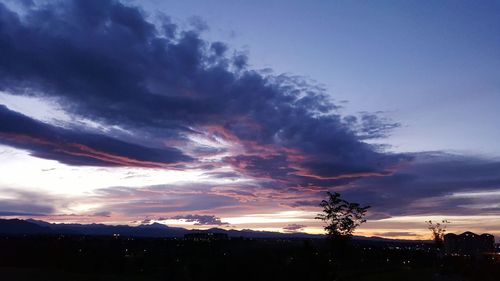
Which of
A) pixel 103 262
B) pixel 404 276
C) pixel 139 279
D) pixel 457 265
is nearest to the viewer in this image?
pixel 404 276

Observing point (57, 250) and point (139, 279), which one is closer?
point (139, 279)

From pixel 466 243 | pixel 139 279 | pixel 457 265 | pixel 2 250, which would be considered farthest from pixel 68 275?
pixel 466 243

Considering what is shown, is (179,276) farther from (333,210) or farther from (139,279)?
(333,210)

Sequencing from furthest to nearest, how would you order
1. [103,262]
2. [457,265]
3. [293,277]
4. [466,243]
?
[466,243] → [103,262] → [457,265] → [293,277]

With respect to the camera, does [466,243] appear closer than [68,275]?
No

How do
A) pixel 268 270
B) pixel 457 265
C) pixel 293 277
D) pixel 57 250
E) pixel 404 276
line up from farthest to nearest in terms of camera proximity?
pixel 57 250 → pixel 457 265 → pixel 404 276 → pixel 268 270 → pixel 293 277

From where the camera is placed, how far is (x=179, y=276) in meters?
74.1

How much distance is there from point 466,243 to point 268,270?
589 feet

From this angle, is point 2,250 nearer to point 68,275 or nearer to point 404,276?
point 68,275

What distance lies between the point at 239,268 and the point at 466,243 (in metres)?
177

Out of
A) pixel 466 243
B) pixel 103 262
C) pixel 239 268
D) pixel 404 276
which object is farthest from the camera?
pixel 466 243

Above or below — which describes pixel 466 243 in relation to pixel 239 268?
above

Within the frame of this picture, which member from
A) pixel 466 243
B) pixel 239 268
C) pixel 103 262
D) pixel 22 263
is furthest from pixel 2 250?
pixel 466 243

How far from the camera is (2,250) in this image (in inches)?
3868
